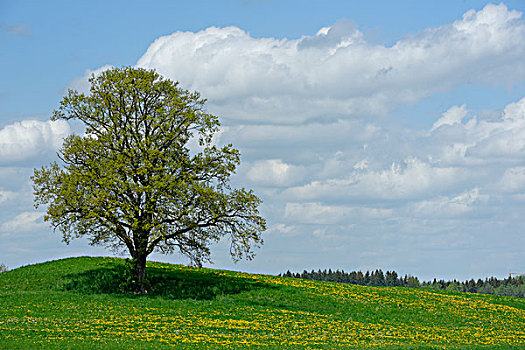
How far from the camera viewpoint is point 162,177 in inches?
1890

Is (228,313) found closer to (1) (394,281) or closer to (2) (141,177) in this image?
(2) (141,177)

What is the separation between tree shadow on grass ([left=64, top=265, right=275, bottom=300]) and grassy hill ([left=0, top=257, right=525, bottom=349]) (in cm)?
9

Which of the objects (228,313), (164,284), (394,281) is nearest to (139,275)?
(164,284)

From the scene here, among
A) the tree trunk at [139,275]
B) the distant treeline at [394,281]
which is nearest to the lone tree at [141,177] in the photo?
the tree trunk at [139,275]

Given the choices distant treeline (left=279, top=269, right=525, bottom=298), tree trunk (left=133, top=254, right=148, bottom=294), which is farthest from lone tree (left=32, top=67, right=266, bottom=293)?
distant treeline (left=279, top=269, right=525, bottom=298)

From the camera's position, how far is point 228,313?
41.6 metres

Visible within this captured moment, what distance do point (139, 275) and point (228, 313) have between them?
36.9 ft

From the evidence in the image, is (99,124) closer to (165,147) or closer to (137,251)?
(165,147)

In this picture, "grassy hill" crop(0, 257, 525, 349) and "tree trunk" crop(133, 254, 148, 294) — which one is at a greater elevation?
"tree trunk" crop(133, 254, 148, 294)

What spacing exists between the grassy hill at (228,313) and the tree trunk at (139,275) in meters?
0.95

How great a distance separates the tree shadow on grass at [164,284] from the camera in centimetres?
4931

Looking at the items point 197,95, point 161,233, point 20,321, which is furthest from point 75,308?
point 197,95

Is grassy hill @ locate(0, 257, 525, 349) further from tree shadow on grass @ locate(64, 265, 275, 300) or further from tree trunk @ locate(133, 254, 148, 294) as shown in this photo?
tree trunk @ locate(133, 254, 148, 294)

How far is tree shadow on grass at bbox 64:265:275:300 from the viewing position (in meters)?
49.3
